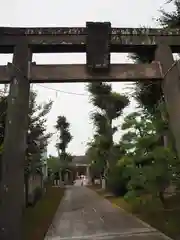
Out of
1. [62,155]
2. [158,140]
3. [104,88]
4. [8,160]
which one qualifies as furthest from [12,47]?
[62,155]

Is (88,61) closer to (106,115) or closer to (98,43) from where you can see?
(98,43)

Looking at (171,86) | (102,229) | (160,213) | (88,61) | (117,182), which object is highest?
(88,61)

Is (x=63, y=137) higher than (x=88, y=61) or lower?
higher

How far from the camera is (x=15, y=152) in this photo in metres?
6.70

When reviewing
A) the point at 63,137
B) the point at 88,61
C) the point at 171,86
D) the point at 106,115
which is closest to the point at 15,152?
the point at 88,61

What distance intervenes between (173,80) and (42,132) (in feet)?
40.9

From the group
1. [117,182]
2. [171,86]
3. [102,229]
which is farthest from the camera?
[117,182]

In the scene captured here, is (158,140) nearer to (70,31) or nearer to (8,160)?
(70,31)

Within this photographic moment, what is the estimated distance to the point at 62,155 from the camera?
2227 inches

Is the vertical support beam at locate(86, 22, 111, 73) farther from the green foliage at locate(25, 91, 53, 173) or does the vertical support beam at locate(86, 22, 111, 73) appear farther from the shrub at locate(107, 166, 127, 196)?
the shrub at locate(107, 166, 127, 196)

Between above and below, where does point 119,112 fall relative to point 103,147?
above

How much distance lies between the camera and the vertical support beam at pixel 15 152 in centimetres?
643

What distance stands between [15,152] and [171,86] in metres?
3.40

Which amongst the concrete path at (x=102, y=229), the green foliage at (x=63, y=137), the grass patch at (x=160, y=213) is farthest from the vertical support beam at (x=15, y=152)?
the green foliage at (x=63, y=137)
